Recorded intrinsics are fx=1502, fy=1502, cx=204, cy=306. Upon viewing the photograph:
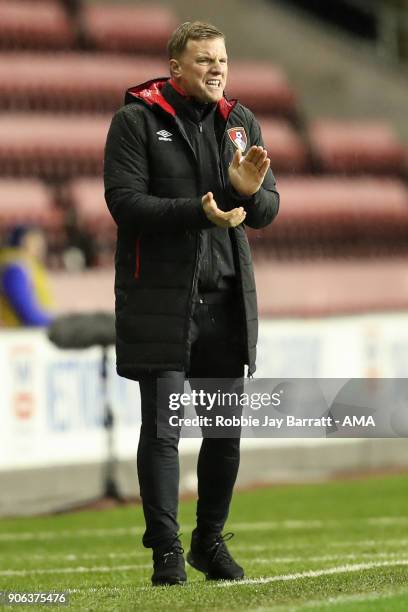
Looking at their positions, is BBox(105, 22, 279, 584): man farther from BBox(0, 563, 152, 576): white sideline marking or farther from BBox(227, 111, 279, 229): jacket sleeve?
BBox(0, 563, 152, 576): white sideline marking

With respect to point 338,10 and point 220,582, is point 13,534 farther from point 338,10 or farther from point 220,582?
point 338,10

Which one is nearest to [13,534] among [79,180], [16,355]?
[16,355]

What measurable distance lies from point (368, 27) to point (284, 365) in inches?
421

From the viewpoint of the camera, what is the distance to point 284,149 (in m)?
17.2

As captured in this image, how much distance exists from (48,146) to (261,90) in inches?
133

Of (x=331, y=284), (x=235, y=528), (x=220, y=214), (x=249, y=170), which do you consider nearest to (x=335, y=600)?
A: (x=220, y=214)

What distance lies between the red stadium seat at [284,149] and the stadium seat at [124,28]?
1.78 m

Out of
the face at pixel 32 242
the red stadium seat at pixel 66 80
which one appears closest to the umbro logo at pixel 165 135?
the face at pixel 32 242

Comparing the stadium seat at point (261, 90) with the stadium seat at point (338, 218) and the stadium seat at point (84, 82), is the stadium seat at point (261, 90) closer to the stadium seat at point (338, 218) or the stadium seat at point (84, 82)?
the stadium seat at point (84, 82)

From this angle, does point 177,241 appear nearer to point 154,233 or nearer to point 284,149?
point 154,233

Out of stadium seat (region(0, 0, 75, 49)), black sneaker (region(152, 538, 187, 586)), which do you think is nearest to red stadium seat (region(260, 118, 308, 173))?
stadium seat (region(0, 0, 75, 49))

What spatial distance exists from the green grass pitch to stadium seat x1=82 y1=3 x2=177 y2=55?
914 cm

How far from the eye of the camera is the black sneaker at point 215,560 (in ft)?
15.3

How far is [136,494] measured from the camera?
375 inches
